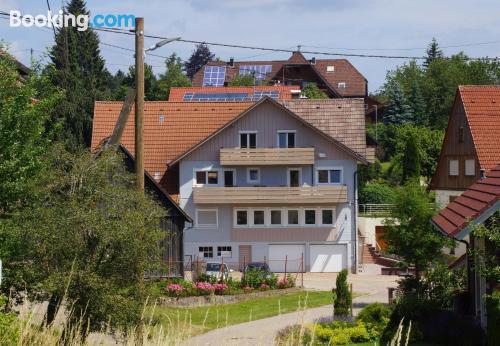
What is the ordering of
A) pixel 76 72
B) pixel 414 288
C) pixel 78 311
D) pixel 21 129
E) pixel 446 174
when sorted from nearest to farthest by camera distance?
pixel 78 311
pixel 21 129
pixel 414 288
pixel 446 174
pixel 76 72

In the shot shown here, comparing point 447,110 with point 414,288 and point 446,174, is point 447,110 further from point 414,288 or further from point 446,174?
point 414,288

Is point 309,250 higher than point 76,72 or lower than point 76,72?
lower

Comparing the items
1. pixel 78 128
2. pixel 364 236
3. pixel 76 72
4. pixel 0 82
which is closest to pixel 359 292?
pixel 364 236

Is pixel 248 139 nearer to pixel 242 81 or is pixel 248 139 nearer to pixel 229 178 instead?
pixel 229 178

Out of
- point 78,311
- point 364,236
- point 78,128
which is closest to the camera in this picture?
point 78,311

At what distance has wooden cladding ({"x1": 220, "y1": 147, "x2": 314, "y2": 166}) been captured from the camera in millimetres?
52938

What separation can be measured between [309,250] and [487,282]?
32.3 metres

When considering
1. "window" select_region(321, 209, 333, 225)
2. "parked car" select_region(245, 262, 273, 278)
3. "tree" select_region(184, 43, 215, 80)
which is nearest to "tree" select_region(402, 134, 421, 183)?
"window" select_region(321, 209, 333, 225)

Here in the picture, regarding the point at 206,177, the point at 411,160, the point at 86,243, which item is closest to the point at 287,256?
the point at 206,177

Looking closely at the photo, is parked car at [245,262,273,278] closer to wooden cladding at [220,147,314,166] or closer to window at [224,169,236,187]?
wooden cladding at [220,147,314,166]

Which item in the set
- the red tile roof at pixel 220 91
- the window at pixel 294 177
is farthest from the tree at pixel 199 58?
the window at pixel 294 177

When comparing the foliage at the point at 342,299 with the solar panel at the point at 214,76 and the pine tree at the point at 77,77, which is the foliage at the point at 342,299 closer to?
the pine tree at the point at 77,77

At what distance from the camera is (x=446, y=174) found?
171 ft

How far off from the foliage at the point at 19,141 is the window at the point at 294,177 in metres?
33.3
